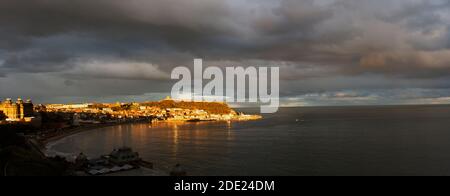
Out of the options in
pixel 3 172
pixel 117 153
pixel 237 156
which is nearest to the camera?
pixel 3 172

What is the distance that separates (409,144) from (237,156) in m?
26.1

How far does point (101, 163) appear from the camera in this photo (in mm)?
27781

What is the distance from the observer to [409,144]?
47.7m

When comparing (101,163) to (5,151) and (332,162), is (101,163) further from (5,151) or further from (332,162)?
(332,162)

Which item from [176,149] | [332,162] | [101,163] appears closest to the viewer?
[101,163]

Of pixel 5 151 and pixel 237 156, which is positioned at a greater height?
pixel 5 151
